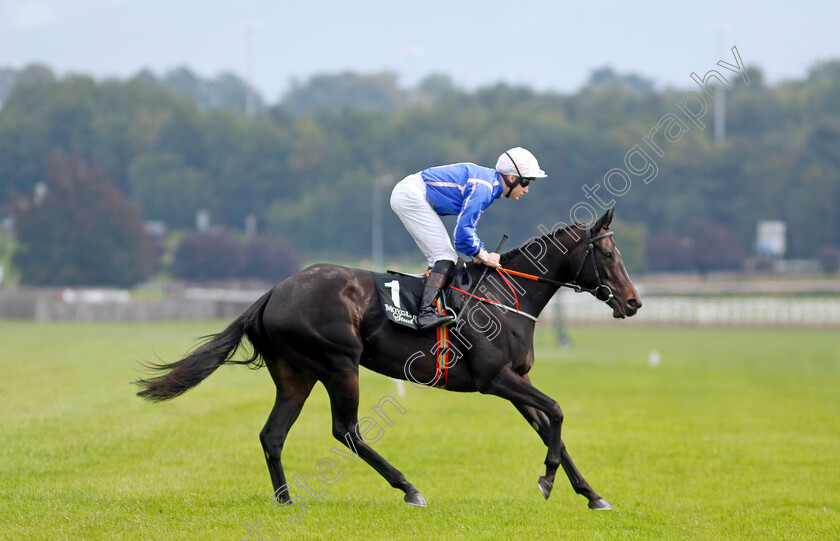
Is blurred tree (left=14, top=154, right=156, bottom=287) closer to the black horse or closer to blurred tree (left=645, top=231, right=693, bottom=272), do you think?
blurred tree (left=645, top=231, right=693, bottom=272)

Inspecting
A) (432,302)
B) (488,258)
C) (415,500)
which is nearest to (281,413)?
(415,500)

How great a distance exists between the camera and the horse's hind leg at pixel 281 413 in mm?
7910

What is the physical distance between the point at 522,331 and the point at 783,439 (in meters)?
6.93

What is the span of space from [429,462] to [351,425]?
10.2 ft

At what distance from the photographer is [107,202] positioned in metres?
61.7

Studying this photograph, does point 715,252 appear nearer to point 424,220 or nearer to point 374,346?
point 424,220

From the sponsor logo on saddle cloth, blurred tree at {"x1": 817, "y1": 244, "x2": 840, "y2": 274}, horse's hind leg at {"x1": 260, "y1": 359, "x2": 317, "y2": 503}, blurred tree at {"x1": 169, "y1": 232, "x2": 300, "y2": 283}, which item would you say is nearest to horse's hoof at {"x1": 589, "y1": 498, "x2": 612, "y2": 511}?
the sponsor logo on saddle cloth

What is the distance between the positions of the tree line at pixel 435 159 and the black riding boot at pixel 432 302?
56.6 metres

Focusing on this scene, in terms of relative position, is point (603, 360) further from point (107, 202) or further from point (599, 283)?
point (107, 202)

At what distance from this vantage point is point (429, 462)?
10758mm

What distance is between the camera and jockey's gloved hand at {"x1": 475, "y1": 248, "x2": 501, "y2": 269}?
788 centimetres

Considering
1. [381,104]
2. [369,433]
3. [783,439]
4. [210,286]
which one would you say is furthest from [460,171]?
[381,104]

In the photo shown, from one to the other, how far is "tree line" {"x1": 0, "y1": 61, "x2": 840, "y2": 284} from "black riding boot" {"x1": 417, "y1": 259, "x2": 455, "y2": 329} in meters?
56.6

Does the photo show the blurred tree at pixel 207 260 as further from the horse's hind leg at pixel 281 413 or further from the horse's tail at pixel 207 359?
the horse's hind leg at pixel 281 413
